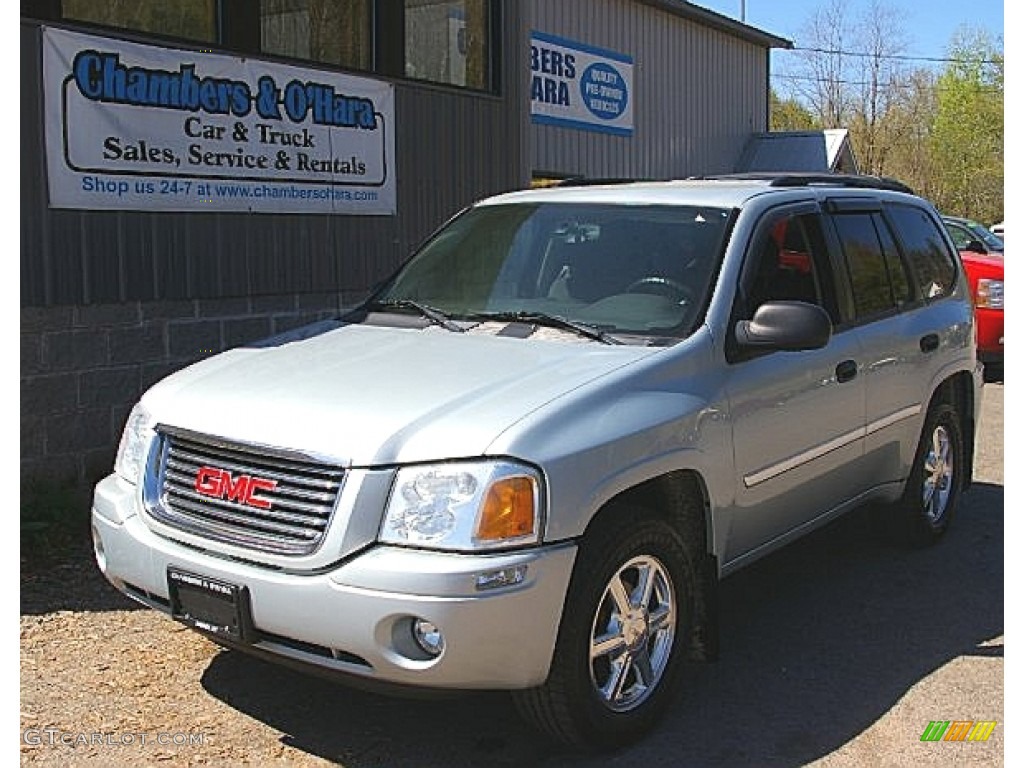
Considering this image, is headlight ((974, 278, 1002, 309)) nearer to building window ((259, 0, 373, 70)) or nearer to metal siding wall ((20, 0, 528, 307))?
metal siding wall ((20, 0, 528, 307))

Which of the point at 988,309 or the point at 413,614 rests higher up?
the point at 988,309

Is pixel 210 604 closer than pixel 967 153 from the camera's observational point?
Yes

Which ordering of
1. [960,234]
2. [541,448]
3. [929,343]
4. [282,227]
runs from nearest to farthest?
[541,448] → [929,343] → [282,227] → [960,234]

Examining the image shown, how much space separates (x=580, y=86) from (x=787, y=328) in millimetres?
12154

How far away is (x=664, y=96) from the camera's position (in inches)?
724

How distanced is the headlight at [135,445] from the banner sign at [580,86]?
35.4ft

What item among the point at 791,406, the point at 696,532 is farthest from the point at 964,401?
the point at 696,532

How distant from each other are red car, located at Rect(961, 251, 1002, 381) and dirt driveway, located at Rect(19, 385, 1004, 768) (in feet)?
24.1

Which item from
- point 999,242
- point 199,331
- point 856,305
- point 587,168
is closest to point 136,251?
point 199,331

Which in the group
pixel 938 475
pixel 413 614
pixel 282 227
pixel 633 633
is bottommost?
pixel 633 633

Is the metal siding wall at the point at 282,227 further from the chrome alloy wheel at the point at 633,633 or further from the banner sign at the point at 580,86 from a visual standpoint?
the banner sign at the point at 580,86

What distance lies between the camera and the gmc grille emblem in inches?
148

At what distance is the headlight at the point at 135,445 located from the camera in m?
4.20

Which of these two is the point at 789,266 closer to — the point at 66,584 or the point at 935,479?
the point at 935,479
